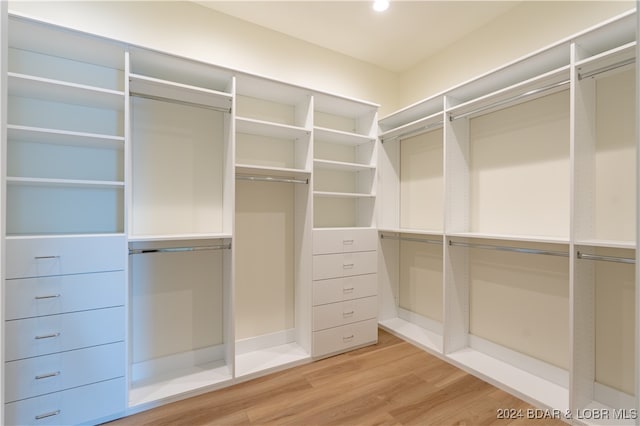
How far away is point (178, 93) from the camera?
216 cm

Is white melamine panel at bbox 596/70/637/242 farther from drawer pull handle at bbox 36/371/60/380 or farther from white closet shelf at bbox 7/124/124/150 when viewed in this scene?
drawer pull handle at bbox 36/371/60/380

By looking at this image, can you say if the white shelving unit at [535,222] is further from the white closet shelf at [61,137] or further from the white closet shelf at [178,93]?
the white closet shelf at [61,137]

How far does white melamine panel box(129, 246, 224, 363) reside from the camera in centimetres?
218

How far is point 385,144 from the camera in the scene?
132 inches

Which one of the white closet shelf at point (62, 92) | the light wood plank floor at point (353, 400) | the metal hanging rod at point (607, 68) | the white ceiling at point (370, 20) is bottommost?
the light wood plank floor at point (353, 400)

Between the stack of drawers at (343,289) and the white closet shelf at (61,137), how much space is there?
64.0 inches

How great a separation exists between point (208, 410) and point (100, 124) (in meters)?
2.10

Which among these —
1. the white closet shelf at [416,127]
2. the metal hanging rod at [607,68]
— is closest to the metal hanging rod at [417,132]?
the white closet shelf at [416,127]

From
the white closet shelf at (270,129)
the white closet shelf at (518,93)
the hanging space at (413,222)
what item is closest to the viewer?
the white closet shelf at (518,93)

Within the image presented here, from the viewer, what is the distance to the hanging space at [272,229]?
253 centimetres

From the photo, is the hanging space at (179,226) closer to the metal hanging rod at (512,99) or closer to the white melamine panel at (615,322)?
the metal hanging rod at (512,99)

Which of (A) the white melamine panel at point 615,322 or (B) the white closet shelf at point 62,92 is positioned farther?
(A) the white melamine panel at point 615,322

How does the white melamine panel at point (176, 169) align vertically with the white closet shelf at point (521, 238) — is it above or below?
above

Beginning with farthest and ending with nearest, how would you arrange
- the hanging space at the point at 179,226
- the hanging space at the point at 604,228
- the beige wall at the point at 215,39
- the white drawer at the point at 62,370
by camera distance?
the hanging space at the point at 179,226 < the beige wall at the point at 215,39 < the hanging space at the point at 604,228 < the white drawer at the point at 62,370
